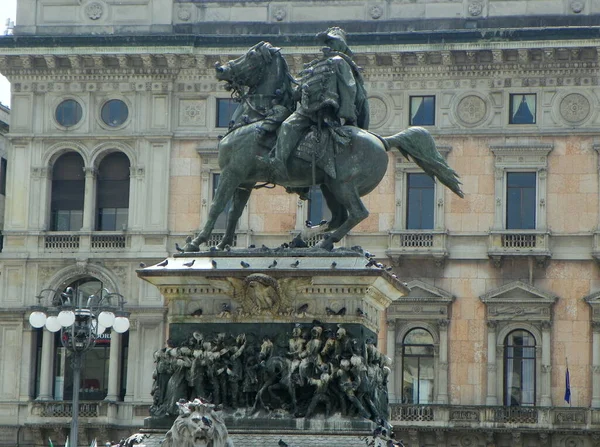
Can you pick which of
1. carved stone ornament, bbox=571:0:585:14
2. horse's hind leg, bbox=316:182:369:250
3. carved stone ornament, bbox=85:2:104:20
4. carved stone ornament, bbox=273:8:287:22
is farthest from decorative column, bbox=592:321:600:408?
horse's hind leg, bbox=316:182:369:250

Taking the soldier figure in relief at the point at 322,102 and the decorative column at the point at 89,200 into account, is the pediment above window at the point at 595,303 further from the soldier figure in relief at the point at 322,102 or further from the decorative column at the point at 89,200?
the soldier figure in relief at the point at 322,102

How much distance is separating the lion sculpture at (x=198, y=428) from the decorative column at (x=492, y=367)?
42523 mm

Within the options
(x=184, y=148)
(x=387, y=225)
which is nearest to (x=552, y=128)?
(x=387, y=225)

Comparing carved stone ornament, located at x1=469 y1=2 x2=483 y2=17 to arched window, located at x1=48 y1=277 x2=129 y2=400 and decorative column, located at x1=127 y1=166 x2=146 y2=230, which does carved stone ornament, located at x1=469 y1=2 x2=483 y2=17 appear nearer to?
decorative column, located at x1=127 y1=166 x2=146 y2=230

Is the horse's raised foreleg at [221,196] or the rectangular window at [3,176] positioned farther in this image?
the rectangular window at [3,176]

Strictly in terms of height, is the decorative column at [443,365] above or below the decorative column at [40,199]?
below

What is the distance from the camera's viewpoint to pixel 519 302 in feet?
201

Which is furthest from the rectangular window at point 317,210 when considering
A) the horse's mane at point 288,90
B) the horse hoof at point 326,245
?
the horse hoof at point 326,245

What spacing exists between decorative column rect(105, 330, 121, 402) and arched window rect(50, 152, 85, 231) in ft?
13.8

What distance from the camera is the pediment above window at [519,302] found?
60.9 metres

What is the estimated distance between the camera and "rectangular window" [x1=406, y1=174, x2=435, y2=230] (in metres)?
62.1

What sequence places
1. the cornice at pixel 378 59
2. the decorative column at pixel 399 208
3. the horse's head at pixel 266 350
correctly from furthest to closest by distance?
1. the decorative column at pixel 399 208
2. the cornice at pixel 378 59
3. the horse's head at pixel 266 350

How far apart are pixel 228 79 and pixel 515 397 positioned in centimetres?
4068

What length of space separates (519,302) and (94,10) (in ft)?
56.5
